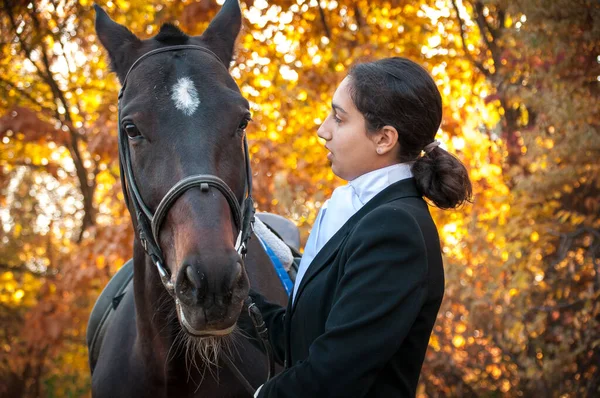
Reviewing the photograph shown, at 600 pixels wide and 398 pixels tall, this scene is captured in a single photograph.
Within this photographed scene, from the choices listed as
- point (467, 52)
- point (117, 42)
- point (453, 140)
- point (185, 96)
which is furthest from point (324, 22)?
point (185, 96)

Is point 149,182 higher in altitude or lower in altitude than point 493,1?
higher

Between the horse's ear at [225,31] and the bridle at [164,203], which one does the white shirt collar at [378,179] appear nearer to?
the bridle at [164,203]

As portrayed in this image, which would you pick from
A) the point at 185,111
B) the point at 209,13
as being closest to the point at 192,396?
the point at 185,111

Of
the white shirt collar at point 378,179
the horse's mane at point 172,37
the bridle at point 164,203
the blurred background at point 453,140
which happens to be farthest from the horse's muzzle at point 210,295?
the blurred background at point 453,140

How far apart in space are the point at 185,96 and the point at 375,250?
3.25 feet

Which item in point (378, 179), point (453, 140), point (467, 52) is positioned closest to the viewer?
point (378, 179)

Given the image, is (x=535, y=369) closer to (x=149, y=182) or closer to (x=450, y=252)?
(x=450, y=252)

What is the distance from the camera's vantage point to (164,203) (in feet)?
7.11

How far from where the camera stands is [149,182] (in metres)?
2.32

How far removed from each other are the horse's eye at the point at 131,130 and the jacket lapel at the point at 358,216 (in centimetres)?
85

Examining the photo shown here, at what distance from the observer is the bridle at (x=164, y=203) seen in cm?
214

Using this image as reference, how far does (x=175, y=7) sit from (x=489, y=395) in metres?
5.61

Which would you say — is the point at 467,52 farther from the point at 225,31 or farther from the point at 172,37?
the point at 172,37

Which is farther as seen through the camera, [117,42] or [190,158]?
[117,42]
